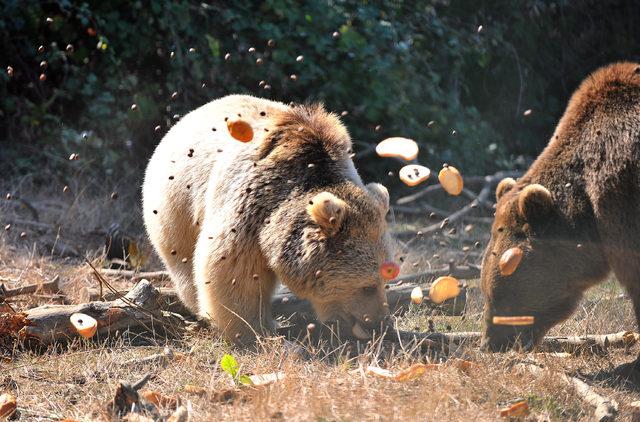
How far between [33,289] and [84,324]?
1073mm

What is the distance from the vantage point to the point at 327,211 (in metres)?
5.18

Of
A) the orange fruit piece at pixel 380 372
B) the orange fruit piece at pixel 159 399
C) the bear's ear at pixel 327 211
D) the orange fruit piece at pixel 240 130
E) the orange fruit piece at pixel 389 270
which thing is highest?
the orange fruit piece at pixel 240 130

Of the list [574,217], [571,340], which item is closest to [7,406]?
[574,217]

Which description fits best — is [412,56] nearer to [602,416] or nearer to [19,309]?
[19,309]

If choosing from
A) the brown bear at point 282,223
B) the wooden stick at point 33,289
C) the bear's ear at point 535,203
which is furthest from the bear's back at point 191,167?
the bear's ear at point 535,203

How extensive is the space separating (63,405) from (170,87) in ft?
Answer: 19.5

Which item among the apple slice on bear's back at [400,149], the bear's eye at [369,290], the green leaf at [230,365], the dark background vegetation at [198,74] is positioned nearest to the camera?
the green leaf at [230,365]

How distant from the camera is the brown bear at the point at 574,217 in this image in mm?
4902

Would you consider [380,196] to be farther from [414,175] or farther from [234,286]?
[234,286]

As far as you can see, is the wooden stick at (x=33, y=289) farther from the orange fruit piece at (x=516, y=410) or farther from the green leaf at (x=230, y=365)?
the orange fruit piece at (x=516, y=410)

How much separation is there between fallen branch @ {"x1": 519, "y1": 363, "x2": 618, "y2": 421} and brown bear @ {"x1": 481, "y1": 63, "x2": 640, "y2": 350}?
18.2 inches

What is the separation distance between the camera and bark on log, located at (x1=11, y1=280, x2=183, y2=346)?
545 centimetres

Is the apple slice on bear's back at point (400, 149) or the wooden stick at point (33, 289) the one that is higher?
the apple slice on bear's back at point (400, 149)

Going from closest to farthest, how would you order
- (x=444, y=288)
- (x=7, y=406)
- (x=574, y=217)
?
(x=7, y=406)
(x=574, y=217)
(x=444, y=288)
